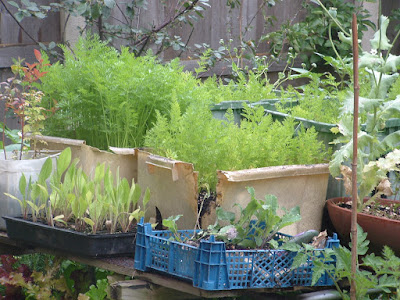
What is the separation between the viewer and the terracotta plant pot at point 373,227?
1896mm

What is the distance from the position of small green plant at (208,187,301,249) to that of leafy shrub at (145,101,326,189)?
24cm

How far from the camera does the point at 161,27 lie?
4.00 m

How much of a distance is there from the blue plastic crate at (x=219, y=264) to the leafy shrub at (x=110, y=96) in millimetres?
628

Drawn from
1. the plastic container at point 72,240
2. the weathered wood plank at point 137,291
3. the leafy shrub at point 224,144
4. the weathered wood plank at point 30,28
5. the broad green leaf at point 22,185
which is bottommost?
the weathered wood plank at point 137,291

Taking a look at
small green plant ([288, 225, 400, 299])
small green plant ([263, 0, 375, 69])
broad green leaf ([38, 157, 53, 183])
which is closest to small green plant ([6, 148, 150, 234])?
broad green leaf ([38, 157, 53, 183])

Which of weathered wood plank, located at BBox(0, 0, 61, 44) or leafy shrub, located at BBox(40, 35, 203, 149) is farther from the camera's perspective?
weathered wood plank, located at BBox(0, 0, 61, 44)

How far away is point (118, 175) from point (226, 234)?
0.55 meters

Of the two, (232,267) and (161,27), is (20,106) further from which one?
(161,27)

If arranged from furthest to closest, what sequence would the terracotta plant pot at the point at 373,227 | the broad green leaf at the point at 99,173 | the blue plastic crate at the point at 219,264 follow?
the broad green leaf at the point at 99,173 → the terracotta plant pot at the point at 373,227 → the blue plastic crate at the point at 219,264

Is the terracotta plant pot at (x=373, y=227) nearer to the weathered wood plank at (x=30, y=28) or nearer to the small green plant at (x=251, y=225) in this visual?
the small green plant at (x=251, y=225)

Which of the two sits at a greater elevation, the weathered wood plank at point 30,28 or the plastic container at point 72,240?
the weathered wood plank at point 30,28

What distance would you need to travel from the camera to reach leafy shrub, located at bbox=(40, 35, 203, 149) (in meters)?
2.34

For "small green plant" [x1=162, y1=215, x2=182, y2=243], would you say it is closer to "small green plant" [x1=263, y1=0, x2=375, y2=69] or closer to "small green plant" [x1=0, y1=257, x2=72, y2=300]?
"small green plant" [x1=0, y1=257, x2=72, y2=300]

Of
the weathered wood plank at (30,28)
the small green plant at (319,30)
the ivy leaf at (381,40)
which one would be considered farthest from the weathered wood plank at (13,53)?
the ivy leaf at (381,40)
